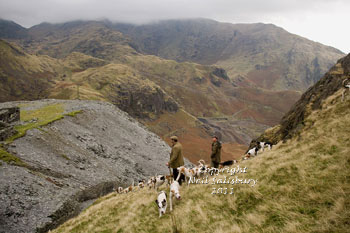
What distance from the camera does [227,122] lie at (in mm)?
158875

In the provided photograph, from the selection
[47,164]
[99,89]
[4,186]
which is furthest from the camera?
[99,89]

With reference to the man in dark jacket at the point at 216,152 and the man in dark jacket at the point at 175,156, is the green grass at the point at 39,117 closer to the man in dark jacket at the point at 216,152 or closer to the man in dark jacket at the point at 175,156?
the man in dark jacket at the point at 175,156

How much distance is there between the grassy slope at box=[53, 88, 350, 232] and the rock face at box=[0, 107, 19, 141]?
764 inches

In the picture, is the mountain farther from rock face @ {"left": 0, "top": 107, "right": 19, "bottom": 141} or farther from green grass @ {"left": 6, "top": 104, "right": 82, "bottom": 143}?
green grass @ {"left": 6, "top": 104, "right": 82, "bottom": 143}

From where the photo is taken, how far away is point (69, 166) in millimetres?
26172

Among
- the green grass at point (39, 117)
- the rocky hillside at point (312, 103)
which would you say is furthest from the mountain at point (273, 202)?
the green grass at point (39, 117)

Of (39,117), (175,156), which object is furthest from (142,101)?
(175,156)

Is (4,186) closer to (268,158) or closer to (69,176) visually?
(69,176)

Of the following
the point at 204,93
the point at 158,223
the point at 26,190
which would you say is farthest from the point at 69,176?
the point at 204,93

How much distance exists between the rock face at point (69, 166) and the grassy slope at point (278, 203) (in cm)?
751

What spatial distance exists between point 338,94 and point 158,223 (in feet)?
57.0

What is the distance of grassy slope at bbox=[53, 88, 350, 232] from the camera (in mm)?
6492

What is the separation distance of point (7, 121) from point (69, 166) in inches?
501

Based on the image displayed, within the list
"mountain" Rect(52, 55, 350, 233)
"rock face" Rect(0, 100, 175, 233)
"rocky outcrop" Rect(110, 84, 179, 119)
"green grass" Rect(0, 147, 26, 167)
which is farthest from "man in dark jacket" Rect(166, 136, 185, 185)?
"rocky outcrop" Rect(110, 84, 179, 119)
